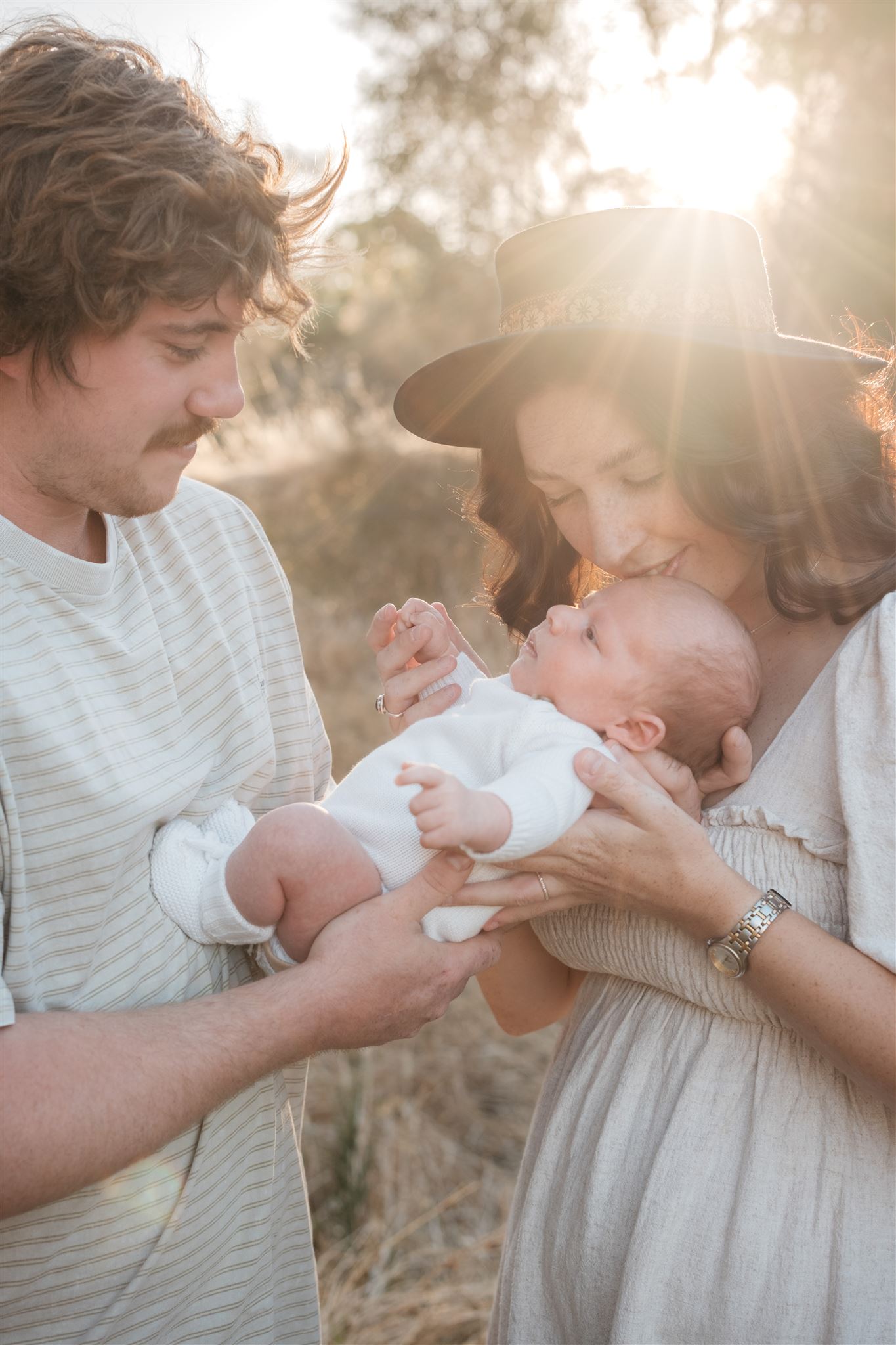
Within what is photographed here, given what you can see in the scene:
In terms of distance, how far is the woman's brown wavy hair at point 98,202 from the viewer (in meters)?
1.94

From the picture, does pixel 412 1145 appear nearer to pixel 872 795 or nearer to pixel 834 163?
pixel 872 795

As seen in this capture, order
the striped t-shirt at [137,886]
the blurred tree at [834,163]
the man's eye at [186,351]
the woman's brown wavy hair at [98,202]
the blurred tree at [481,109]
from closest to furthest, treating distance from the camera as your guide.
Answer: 1. the striped t-shirt at [137,886]
2. the woman's brown wavy hair at [98,202]
3. the man's eye at [186,351]
4. the blurred tree at [834,163]
5. the blurred tree at [481,109]

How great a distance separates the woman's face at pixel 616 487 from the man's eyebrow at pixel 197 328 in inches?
25.8

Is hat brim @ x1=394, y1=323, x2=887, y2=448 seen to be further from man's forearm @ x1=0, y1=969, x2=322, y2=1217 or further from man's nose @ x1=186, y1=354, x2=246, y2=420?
man's forearm @ x1=0, y1=969, x2=322, y2=1217

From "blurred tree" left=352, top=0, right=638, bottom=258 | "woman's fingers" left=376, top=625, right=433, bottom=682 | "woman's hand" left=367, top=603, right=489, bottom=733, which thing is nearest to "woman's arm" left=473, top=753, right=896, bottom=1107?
"woman's hand" left=367, top=603, right=489, bottom=733

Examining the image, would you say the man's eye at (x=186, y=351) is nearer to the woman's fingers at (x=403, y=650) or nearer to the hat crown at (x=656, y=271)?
the hat crown at (x=656, y=271)

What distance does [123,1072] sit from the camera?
1714 mm

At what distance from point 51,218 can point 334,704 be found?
513cm

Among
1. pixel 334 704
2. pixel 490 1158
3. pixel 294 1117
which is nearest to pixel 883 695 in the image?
pixel 294 1117

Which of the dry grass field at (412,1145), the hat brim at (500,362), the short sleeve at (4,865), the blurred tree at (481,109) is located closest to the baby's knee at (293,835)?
the short sleeve at (4,865)

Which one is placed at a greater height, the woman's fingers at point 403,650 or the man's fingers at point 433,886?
the woman's fingers at point 403,650

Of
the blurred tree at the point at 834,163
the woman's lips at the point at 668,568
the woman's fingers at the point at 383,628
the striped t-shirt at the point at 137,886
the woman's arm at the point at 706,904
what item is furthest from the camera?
the blurred tree at the point at 834,163

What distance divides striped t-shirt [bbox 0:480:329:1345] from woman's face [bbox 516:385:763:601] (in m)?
0.79

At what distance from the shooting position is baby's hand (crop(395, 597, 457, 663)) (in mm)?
2516
